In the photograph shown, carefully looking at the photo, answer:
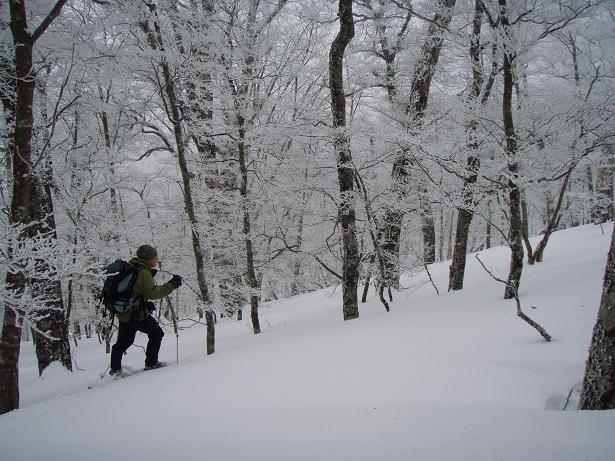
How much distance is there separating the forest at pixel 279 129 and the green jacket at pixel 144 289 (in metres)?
0.45

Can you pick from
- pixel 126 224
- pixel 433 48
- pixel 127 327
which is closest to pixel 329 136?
pixel 433 48

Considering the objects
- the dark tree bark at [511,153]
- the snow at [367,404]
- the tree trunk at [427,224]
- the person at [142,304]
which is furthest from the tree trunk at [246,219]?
the dark tree bark at [511,153]

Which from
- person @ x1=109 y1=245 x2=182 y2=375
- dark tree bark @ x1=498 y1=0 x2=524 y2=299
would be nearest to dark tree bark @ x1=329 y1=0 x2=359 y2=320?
dark tree bark @ x1=498 y1=0 x2=524 y2=299

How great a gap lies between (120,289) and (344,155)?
3.90m

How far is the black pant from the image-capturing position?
13.6ft

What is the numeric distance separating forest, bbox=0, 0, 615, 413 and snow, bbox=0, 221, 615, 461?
1.38ft

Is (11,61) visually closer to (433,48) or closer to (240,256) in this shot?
(240,256)

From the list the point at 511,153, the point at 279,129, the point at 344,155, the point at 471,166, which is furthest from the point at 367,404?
the point at 279,129

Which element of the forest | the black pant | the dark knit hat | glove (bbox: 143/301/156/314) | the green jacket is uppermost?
the forest

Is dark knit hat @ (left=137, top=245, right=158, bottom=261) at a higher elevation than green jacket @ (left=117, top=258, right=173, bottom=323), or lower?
higher

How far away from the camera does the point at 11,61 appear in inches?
195

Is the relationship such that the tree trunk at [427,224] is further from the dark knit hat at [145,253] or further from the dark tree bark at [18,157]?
the dark tree bark at [18,157]

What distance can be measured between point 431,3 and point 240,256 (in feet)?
25.8

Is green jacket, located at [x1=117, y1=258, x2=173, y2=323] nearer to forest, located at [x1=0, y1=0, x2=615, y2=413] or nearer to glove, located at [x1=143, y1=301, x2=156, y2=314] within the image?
glove, located at [x1=143, y1=301, x2=156, y2=314]
